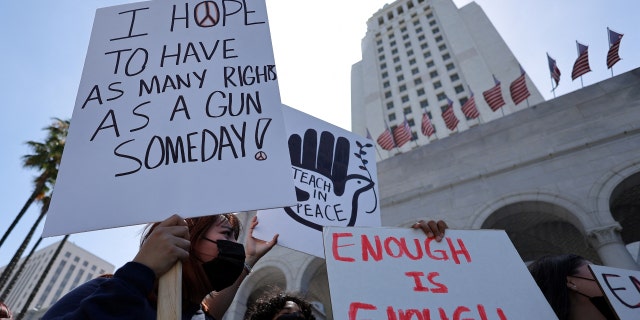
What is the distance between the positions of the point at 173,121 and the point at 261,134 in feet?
1.58

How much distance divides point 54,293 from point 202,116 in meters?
109

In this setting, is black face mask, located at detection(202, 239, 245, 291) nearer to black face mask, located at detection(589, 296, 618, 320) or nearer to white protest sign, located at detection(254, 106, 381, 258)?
white protest sign, located at detection(254, 106, 381, 258)

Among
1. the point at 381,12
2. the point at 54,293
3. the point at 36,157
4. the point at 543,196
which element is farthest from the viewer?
the point at 54,293

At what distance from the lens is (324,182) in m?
3.97

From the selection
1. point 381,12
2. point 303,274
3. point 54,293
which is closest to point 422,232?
point 303,274

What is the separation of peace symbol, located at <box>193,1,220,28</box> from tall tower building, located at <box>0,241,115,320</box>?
4109 inches

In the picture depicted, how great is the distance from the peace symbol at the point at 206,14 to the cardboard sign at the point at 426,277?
5.01 ft

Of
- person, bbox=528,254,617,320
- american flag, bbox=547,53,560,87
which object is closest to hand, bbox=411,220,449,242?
person, bbox=528,254,617,320

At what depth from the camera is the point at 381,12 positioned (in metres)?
58.2

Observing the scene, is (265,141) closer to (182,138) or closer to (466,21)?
(182,138)

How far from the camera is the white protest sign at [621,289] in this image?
1.62 metres

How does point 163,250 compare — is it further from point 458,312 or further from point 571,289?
point 571,289

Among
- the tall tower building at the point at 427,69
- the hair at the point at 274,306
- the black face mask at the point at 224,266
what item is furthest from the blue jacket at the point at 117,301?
the tall tower building at the point at 427,69

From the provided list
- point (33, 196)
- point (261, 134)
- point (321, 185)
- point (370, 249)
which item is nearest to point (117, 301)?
point (261, 134)
